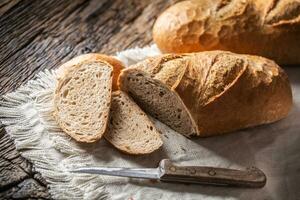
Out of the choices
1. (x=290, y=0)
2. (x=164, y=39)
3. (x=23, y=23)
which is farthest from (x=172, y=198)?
(x=23, y=23)

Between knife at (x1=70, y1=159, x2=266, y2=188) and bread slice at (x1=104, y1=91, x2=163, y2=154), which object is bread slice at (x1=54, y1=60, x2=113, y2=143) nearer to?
bread slice at (x1=104, y1=91, x2=163, y2=154)

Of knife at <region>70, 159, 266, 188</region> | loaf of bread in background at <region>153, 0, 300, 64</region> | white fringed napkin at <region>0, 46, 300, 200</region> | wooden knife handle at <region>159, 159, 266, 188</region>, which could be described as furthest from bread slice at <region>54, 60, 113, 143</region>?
loaf of bread in background at <region>153, 0, 300, 64</region>

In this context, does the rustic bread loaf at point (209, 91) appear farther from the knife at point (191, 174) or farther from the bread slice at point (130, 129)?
the knife at point (191, 174)

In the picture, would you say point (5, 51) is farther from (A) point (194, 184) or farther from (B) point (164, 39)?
(A) point (194, 184)

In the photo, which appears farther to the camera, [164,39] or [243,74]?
[164,39]

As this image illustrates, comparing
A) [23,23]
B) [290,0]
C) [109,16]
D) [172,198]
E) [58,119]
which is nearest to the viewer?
[172,198]

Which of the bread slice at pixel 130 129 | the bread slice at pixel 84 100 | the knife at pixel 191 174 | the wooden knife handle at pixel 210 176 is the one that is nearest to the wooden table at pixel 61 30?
the bread slice at pixel 84 100

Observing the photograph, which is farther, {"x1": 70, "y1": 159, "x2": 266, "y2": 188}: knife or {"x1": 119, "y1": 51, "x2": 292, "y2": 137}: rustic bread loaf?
{"x1": 119, "y1": 51, "x2": 292, "y2": 137}: rustic bread loaf
